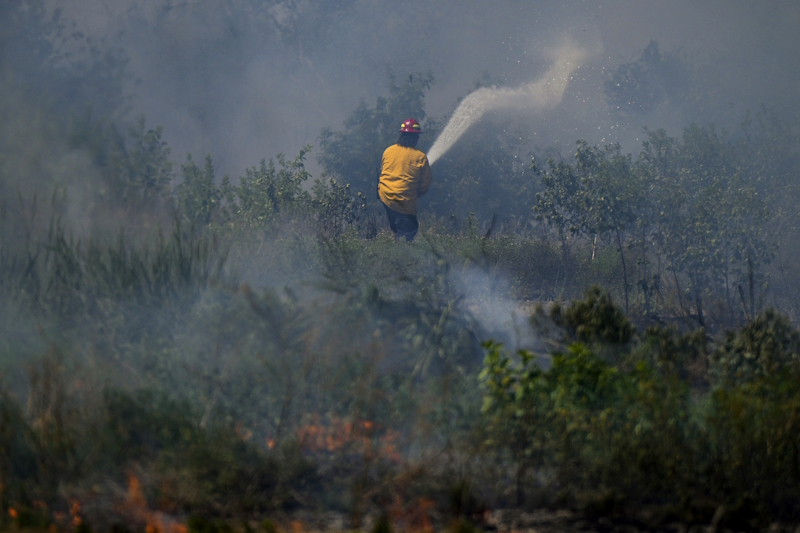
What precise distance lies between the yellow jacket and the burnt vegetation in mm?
1379

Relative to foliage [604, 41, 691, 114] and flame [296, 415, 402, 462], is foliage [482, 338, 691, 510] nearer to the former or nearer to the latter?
flame [296, 415, 402, 462]

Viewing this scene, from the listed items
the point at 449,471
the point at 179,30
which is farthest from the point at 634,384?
the point at 179,30

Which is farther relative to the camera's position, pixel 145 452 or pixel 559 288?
pixel 559 288

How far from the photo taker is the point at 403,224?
33.3ft

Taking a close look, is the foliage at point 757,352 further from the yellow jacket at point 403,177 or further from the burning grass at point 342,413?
the yellow jacket at point 403,177

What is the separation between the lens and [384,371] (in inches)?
193

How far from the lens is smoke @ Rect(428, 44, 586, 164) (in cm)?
1545

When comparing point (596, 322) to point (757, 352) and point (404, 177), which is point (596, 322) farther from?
point (404, 177)

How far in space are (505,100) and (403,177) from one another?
25.1 feet

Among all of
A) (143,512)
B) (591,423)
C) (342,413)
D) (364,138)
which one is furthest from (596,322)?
(364,138)

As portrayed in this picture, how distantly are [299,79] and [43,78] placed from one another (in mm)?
8693

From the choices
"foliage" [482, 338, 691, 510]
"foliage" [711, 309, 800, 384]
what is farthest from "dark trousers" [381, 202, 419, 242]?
"foliage" [482, 338, 691, 510]

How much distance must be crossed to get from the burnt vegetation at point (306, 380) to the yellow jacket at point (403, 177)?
1.38 m

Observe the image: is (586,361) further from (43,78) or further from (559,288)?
(43,78)
